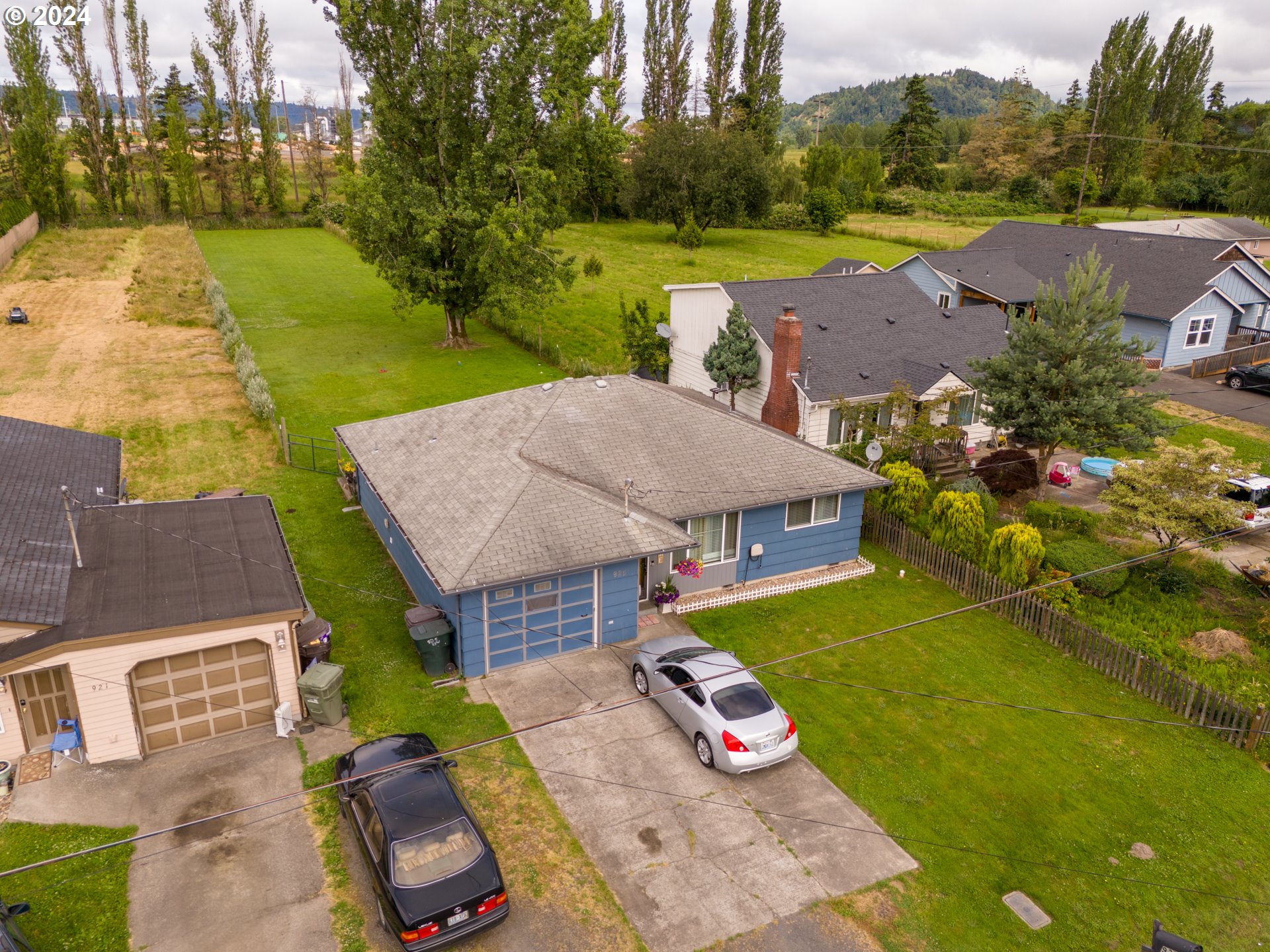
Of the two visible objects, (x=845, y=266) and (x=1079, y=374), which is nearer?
(x=1079, y=374)

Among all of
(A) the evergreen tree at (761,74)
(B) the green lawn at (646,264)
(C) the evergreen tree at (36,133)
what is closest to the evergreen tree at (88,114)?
(C) the evergreen tree at (36,133)

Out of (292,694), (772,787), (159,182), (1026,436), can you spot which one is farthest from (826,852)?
(159,182)

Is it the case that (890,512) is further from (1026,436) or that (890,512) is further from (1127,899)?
(1127,899)

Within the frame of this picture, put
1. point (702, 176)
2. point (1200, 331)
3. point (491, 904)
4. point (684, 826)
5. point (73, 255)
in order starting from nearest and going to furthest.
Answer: point (491, 904)
point (684, 826)
point (1200, 331)
point (73, 255)
point (702, 176)

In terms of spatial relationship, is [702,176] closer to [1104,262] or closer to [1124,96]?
[1104,262]

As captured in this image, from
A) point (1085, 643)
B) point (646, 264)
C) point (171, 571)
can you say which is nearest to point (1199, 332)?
point (1085, 643)

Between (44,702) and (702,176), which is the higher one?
(702,176)

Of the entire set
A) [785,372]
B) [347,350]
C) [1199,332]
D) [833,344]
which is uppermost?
[833,344]

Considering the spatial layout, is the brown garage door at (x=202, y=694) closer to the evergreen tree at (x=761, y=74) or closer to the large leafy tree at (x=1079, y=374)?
the large leafy tree at (x=1079, y=374)

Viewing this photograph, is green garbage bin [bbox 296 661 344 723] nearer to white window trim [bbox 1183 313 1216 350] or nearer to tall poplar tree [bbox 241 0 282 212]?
white window trim [bbox 1183 313 1216 350]
